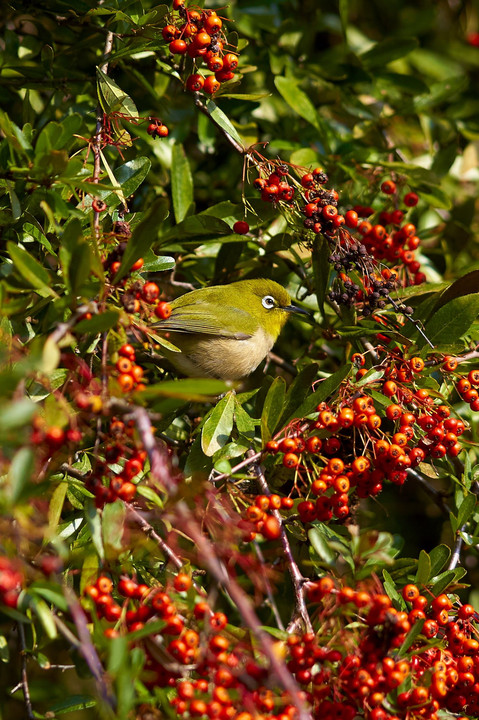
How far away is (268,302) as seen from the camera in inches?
212

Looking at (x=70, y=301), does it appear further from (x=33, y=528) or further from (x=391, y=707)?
(x=391, y=707)

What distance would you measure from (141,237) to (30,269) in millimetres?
428

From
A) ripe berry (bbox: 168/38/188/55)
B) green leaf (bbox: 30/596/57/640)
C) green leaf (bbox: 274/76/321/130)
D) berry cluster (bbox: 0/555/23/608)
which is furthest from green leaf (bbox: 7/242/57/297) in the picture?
green leaf (bbox: 274/76/321/130)

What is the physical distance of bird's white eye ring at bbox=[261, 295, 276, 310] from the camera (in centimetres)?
533

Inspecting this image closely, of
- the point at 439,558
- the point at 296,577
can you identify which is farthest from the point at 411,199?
the point at 296,577

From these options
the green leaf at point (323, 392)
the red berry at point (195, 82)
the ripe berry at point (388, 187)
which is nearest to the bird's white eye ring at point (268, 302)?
the ripe berry at point (388, 187)

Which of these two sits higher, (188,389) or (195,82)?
(195,82)

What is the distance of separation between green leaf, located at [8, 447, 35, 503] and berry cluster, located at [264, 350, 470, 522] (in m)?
1.24

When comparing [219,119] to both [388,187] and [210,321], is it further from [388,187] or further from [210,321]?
[210,321]

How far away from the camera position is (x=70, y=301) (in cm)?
262

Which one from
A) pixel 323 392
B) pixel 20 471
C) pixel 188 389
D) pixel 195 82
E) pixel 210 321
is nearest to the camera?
pixel 20 471

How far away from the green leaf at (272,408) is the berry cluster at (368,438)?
7 cm

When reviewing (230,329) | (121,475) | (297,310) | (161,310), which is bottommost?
(230,329)

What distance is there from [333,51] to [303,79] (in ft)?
1.77
